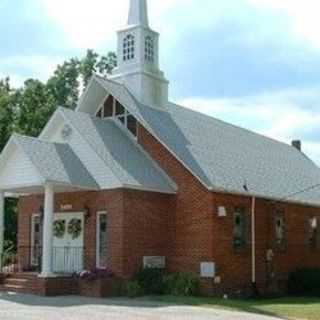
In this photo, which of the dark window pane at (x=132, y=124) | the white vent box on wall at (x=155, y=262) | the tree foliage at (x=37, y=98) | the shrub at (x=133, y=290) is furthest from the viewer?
the tree foliage at (x=37, y=98)

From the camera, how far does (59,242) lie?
28203mm

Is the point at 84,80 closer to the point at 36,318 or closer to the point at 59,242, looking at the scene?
the point at 59,242

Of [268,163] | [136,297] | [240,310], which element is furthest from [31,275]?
[268,163]

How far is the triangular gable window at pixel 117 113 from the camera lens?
1126 inches

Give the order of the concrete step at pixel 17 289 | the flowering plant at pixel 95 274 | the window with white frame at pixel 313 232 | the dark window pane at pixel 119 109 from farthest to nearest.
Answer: the window with white frame at pixel 313 232
the dark window pane at pixel 119 109
the concrete step at pixel 17 289
the flowering plant at pixel 95 274

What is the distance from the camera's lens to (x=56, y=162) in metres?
25.9

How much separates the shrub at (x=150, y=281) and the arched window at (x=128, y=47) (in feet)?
32.1

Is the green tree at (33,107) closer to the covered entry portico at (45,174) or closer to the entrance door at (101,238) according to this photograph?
the covered entry portico at (45,174)

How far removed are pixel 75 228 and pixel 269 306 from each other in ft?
27.4

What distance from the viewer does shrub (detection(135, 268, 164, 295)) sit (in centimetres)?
2489

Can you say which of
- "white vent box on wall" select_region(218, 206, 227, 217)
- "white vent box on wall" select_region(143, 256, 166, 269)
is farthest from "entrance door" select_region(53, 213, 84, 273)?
"white vent box on wall" select_region(218, 206, 227, 217)

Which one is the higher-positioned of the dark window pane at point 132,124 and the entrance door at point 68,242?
the dark window pane at point 132,124

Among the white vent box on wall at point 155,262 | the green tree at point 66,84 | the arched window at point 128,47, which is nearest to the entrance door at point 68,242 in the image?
the white vent box on wall at point 155,262

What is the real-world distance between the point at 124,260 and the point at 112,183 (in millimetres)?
2693
